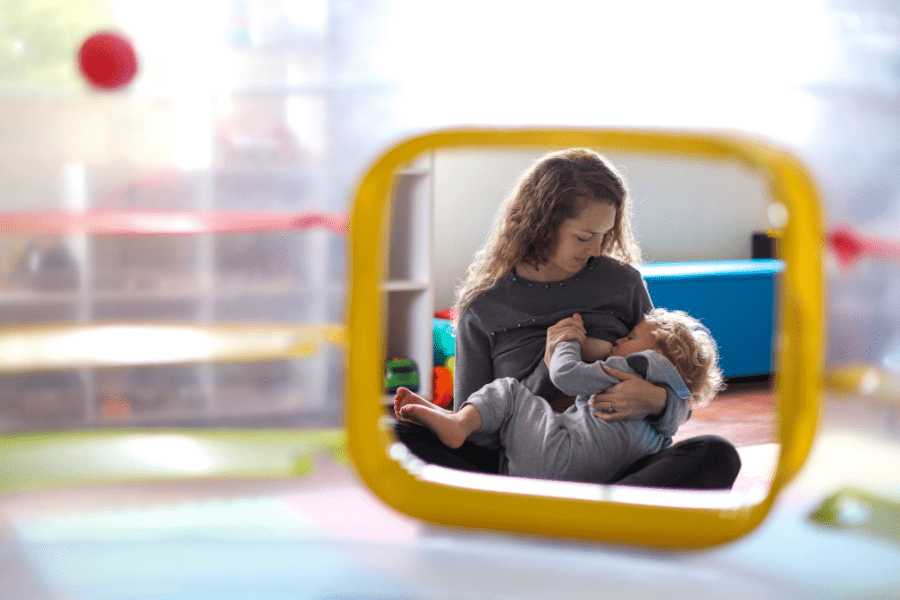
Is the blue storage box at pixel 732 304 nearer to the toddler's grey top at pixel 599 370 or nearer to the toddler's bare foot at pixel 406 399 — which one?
the toddler's grey top at pixel 599 370

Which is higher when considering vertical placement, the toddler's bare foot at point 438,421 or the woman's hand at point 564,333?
the woman's hand at point 564,333

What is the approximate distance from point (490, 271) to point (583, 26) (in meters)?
0.83

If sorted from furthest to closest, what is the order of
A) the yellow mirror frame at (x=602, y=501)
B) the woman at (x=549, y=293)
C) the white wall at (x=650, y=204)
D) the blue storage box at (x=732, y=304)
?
the white wall at (x=650, y=204) → the blue storage box at (x=732, y=304) → the woman at (x=549, y=293) → the yellow mirror frame at (x=602, y=501)

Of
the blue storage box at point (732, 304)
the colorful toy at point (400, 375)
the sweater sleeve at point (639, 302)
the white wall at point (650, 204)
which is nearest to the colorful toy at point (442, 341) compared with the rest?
the colorful toy at point (400, 375)

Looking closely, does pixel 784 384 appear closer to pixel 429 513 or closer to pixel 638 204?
pixel 429 513

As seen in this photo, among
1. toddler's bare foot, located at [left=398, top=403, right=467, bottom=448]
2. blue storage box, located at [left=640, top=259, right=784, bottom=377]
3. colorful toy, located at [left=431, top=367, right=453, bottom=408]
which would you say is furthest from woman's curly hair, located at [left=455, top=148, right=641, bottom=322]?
blue storage box, located at [left=640, top=259, right=784, bottom=377]

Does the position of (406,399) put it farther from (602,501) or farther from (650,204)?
(650,204)

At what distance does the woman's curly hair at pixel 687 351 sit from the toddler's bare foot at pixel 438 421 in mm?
403

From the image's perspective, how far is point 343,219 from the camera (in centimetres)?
117

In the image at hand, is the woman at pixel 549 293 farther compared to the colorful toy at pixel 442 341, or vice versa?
the colorful toy at pixel 442 341

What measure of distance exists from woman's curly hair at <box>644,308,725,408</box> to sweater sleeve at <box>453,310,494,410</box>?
34cm

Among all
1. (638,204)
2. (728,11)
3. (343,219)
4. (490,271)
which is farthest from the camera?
(638,204)

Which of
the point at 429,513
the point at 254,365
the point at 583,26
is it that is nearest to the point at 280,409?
the point at 254,365

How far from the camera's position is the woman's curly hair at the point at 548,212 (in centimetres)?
173
